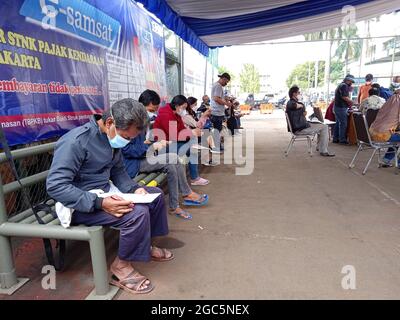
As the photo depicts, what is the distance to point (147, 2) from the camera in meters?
3.82

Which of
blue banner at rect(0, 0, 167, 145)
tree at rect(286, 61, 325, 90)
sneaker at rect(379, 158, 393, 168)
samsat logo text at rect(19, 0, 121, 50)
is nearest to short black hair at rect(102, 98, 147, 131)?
blue banner at rect(0, 0, 167, 145)

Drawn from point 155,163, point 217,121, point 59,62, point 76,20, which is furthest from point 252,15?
point 59,62

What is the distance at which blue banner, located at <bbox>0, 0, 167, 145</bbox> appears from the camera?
7.25 feet

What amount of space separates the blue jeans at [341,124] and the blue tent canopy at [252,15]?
182cm

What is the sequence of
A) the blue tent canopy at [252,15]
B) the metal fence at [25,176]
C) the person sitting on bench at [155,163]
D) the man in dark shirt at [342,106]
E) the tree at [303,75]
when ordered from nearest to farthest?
the metal fence at [25,176] → the person sitting on bench at [155,163] → the blue tent canopy at [252,15] → the man in dark shirt at [342,106] → the tree at [303,75]

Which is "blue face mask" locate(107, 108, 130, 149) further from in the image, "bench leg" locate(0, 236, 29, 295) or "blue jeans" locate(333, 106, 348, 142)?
"blue jeans" locate(333, 106, 348, 142)

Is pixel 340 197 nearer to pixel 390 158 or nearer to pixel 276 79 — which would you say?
pixel 390 158

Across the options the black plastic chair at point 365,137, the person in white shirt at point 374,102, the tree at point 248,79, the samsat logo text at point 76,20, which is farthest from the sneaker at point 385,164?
the tree at point 248,79

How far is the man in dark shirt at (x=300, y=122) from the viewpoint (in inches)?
229

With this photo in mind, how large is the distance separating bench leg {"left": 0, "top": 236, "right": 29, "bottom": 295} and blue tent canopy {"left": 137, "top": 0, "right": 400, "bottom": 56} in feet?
9.93

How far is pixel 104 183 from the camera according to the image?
2.13 metres

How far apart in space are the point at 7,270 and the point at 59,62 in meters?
1.61

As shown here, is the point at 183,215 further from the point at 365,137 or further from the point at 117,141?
the point at 365,137

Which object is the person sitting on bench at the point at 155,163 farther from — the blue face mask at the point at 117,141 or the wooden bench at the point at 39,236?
the wooden bench at the point at 39,236
